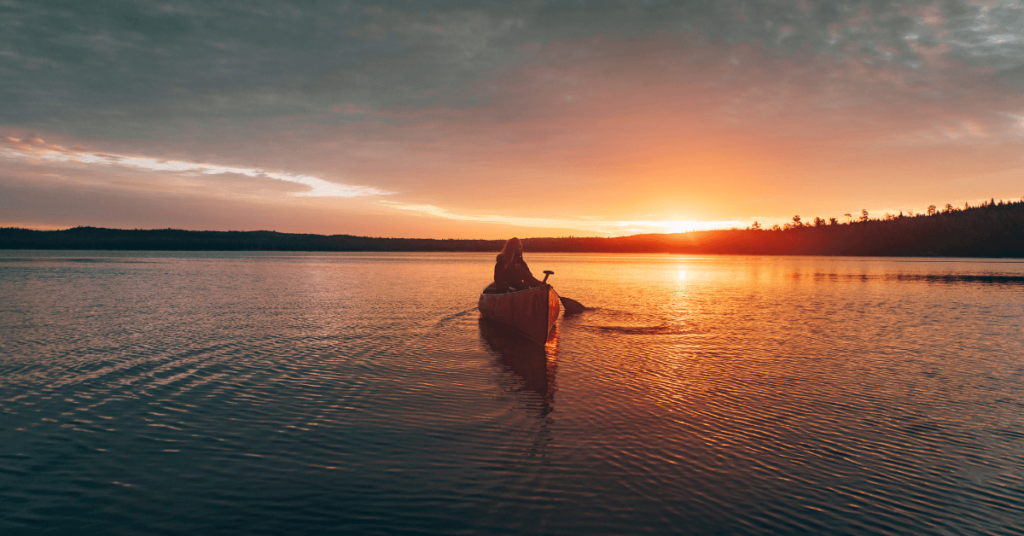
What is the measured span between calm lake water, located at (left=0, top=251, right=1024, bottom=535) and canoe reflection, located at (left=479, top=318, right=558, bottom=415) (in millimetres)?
121

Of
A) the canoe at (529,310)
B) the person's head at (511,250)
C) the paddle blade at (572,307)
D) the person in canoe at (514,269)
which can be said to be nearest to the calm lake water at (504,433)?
the canoe at (529,310)

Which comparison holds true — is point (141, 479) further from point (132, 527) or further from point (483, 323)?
point (483, 323)

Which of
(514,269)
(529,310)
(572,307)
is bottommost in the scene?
(572,307)

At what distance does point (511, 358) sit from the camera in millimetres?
13859

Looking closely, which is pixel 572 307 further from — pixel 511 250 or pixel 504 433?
pixel 504 433

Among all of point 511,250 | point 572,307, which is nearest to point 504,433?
point 511,250

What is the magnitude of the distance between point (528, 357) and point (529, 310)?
2.72 m

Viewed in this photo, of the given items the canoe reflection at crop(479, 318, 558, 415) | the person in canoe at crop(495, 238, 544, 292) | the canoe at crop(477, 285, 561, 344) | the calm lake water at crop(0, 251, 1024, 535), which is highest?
the person in canoe at crop(495, 238, 544, 292)

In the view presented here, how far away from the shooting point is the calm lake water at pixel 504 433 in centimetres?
538

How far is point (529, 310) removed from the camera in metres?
16.6

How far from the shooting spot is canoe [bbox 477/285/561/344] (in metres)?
16.0

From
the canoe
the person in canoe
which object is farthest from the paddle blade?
the person in canoe

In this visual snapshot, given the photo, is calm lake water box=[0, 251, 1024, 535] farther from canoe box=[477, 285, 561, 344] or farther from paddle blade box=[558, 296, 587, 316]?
paddle blade box=[558, 296, 587, 316]

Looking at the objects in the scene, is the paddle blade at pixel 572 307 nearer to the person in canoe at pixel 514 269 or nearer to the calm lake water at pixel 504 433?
the person in canoe at pixel 514 269
